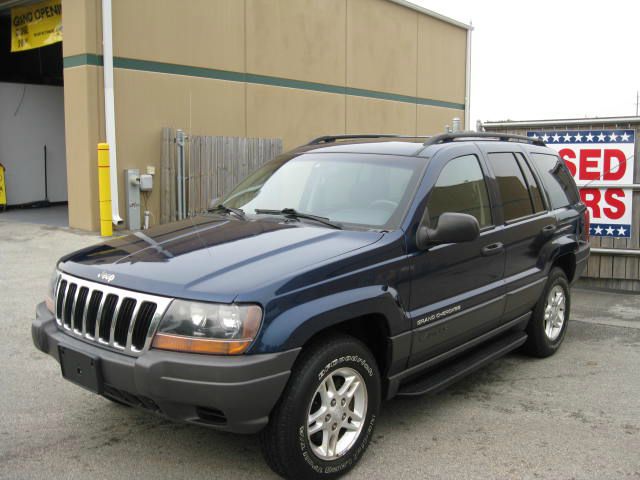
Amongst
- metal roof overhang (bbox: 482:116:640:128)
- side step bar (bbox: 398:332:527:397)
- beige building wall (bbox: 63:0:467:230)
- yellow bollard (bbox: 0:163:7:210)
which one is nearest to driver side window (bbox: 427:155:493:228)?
side step bar (bbox: 398:332:527:397)

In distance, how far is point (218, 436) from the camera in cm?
408

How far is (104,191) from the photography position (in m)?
11.6

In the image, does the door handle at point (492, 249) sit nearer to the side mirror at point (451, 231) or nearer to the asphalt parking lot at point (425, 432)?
the side mirror at point (451, 231)

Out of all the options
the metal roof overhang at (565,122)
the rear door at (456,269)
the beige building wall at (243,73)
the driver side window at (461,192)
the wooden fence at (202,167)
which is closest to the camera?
the rear door at (456,269)

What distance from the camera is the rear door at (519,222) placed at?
5.06m

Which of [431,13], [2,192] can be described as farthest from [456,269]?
[431,13]

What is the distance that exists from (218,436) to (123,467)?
61cm

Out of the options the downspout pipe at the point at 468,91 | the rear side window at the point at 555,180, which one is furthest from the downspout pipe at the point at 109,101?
the downspout pipe at the point at 468,91

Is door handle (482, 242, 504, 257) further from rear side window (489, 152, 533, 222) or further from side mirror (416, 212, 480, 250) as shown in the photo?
side mirror (416, 212, 480, 250)

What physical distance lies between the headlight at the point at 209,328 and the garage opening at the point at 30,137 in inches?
458

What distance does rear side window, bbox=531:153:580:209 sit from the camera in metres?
5.89

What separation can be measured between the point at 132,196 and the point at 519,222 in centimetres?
894

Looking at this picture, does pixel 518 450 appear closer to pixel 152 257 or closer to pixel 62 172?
pixel 152 257

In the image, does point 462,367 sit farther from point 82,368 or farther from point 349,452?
point 82,368
